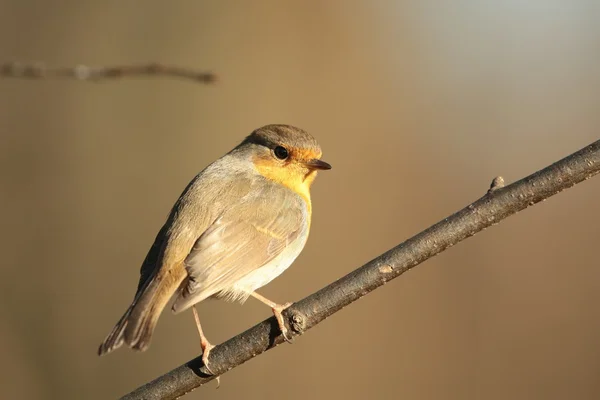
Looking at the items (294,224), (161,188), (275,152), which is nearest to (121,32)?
(161,188)

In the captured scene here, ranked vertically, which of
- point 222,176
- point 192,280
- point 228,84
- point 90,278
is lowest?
point 192,280

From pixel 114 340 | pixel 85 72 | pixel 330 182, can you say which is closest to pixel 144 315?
pixel 114 340

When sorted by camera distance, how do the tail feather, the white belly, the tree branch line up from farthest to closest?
the white belly → the tail feather → the tree branch

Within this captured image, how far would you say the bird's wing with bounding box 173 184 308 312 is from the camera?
10.6 feet

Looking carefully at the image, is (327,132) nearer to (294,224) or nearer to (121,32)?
(121,32)

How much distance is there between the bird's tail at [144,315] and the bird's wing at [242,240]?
0.20 ft

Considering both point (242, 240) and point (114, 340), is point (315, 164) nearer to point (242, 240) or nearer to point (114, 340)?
point (242, 240)

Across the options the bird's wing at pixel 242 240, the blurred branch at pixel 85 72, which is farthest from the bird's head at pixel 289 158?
the blurred branch at pixel 85 72

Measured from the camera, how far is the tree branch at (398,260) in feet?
8.97

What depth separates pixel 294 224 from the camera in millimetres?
3836

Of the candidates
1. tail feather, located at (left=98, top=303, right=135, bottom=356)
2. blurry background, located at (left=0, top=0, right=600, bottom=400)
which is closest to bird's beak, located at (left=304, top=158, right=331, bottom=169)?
tail feather, located at (left=98, top=303, right=135, bottom=356)

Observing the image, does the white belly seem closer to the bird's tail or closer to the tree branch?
the bird's tail

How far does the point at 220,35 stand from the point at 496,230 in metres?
3.42

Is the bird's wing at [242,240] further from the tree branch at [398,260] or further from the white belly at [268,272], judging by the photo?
the tree branch at [398,260]
